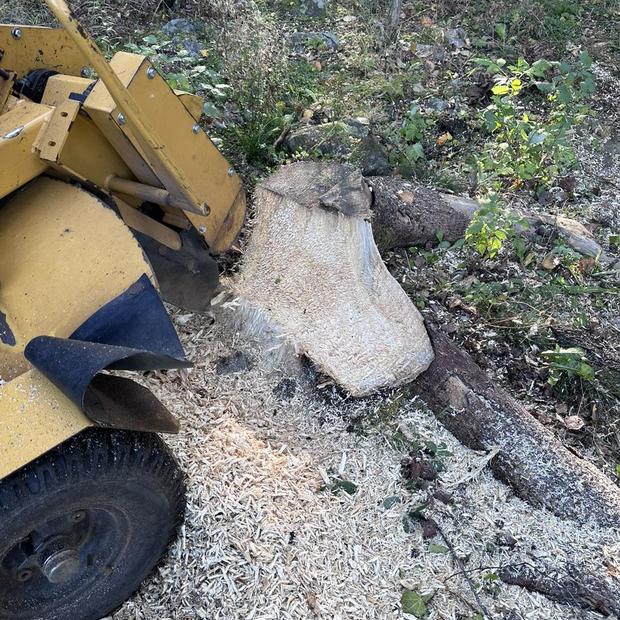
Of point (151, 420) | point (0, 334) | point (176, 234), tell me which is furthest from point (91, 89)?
point (151, 420)

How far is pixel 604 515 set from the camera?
237 cm

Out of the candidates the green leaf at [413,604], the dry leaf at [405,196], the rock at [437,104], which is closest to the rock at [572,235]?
the dry leaf at [405,196]

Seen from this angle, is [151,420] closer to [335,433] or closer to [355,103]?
[335,433]

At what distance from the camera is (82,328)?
74.7 inches

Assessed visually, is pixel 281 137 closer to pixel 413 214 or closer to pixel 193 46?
pixel 413 214

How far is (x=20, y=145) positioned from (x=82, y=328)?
560mm

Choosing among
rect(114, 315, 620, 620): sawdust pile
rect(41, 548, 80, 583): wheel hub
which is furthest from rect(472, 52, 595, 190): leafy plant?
rect(41, 548, 80, 583): wheel hub

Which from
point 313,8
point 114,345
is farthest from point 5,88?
point 313,8

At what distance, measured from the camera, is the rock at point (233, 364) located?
265 centimetres

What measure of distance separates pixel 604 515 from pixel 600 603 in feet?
1.03

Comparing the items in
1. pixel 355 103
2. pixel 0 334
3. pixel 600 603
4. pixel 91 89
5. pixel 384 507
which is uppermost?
pixel 91 89

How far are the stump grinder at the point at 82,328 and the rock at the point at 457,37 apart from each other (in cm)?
352

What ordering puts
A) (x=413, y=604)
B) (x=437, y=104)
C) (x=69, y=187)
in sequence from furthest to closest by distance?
(x=437, y=104)
(x=413, y=604)
(x=69, y=187)

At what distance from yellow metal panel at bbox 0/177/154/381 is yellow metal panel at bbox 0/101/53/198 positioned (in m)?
0.12
